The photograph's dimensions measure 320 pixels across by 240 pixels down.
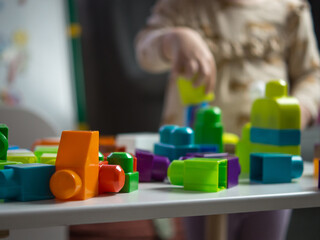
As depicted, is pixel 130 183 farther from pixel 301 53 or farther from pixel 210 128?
pixel 301 53

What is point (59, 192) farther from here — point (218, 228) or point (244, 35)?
point (244, 35)

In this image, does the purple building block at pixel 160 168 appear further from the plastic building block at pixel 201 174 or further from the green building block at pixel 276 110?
the green building block at pixel 276 110

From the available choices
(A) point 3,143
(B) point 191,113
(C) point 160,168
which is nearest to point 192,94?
(B) point 191,113

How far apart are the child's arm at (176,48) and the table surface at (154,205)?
0.29 m

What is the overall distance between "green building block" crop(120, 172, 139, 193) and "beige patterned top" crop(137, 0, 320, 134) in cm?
63

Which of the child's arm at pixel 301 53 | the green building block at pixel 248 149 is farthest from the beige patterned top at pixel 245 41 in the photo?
the green building block at pixel 248 149

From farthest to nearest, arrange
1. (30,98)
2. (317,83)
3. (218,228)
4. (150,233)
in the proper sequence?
(30,98) < (150,233) < (317,83) < (218,228)

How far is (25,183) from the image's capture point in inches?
14.5

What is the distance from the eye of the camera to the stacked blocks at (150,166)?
0.49 metres

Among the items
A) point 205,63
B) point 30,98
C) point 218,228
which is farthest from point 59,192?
point 30,98

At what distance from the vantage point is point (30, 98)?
94.0 inches

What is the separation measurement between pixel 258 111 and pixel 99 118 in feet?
6.43

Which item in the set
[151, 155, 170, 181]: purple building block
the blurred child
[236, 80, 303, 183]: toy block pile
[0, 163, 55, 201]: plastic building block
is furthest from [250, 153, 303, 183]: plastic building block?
the blurred child

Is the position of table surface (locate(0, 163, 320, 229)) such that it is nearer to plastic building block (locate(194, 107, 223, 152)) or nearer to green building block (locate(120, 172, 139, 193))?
green building block (locate(120, 172, 139, 193))
